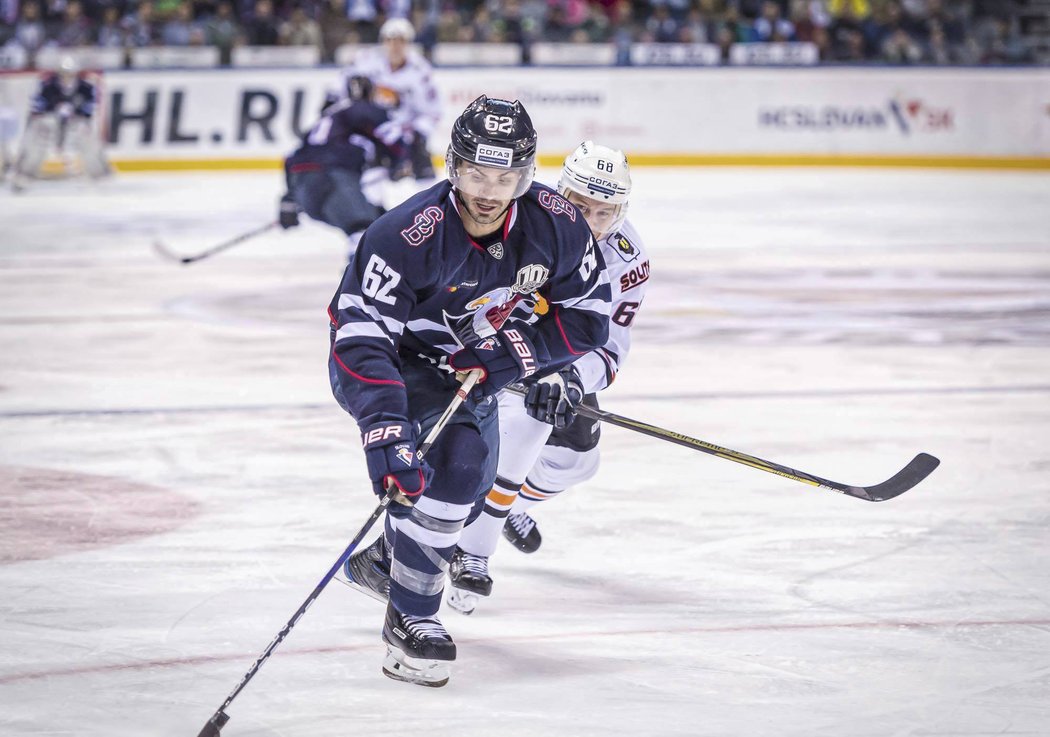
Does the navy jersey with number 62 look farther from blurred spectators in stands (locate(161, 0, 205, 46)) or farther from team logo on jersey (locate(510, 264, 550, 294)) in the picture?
blurred spectators in stands (locate(161, 0, 205, 46))

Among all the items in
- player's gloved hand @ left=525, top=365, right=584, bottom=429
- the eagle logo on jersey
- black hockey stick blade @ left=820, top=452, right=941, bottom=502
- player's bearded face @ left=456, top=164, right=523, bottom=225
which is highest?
player's bearded face @ left=456, top=164, right=523, bottom=225

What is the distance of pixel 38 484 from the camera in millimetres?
4566

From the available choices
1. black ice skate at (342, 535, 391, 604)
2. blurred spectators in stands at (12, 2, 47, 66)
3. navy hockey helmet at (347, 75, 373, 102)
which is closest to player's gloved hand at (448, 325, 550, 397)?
black ice skate at (342, 535, 391, 604)

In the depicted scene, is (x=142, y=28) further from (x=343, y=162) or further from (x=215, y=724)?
(x=215, y=724)

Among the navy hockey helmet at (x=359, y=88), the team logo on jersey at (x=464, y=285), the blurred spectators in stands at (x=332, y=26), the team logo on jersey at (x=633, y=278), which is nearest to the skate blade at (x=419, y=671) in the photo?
the team logo on jersey at (x=464, y=285)

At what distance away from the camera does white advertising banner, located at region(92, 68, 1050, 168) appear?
50.3 feet

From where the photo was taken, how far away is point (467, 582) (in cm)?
349

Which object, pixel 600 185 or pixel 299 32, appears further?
pixel 299 32

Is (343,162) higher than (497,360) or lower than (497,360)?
lower

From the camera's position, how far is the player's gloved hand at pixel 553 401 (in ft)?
11.0

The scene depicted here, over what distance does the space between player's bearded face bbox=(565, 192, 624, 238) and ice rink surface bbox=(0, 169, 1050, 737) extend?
0.86m

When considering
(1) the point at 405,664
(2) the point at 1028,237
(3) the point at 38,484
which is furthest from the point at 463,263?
(2) the point at 1028,237

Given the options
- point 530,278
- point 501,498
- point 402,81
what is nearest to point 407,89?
point 402,81

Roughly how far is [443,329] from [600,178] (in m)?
0.78
